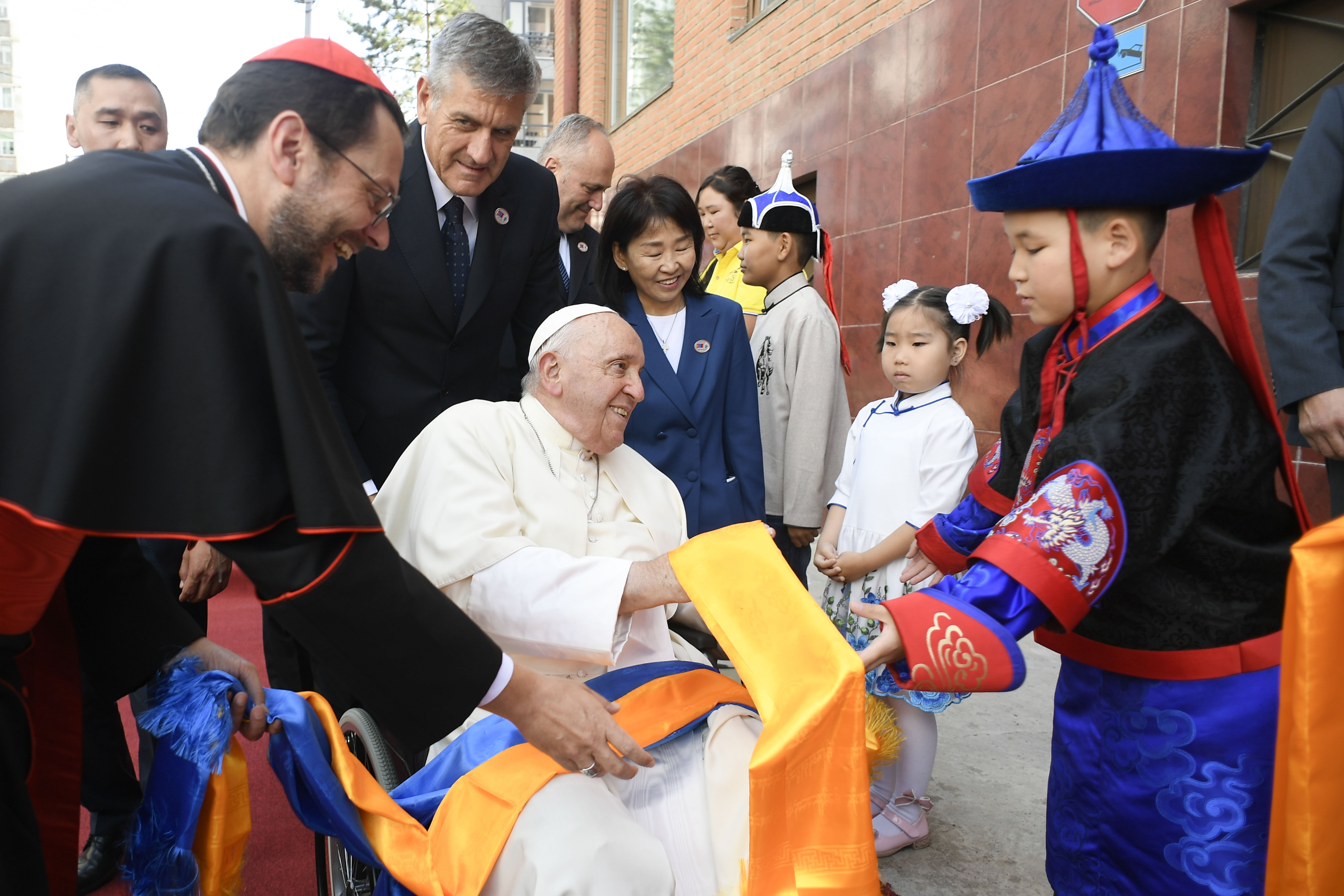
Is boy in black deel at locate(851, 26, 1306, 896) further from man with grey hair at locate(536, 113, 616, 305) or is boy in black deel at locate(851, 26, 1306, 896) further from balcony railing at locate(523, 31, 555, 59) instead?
balcony railing at locate(523, 31, 555, 59)

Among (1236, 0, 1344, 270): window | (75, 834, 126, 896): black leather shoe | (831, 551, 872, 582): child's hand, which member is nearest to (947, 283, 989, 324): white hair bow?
(831, 551, 872, 582): child's hand

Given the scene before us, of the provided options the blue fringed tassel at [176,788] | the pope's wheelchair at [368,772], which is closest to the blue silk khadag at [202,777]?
the blue fringed tassel at [176,788]

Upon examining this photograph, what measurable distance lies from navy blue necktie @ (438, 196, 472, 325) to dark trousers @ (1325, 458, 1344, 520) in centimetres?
263

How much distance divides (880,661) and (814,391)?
2.16 m

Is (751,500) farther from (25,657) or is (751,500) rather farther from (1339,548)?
(25,657)

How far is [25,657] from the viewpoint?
144 centimetres

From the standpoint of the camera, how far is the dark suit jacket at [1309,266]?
254 centimetres

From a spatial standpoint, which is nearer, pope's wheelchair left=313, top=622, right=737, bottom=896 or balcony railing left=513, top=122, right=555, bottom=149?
pope's wheelchair left=313, top=622, right=737, bottom=896

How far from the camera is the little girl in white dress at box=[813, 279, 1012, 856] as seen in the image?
284 cm

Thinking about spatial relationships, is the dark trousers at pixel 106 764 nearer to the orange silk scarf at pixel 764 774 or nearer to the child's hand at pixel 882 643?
the orange silk scarf at pixel 764 774

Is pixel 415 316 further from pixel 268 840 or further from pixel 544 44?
pixel 544 44

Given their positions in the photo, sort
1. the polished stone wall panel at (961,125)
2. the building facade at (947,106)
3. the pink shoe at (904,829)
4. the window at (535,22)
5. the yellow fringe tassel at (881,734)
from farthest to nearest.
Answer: the window at (535,22), the polished stone wall panel at (961,125), the building facade at (947,106), the pink shoe at (904,829), the yellow fringe tassel at (881,734)

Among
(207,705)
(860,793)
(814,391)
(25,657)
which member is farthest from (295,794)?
(814,391)

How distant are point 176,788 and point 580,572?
926 millimetres
